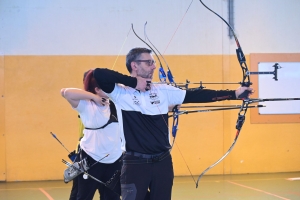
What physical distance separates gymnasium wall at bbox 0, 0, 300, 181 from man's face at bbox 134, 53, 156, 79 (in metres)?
4.16

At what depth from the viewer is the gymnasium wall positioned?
22.9ft

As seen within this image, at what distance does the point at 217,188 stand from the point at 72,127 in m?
2.28

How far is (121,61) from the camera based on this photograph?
7.21 metres

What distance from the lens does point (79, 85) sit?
707 centimetres

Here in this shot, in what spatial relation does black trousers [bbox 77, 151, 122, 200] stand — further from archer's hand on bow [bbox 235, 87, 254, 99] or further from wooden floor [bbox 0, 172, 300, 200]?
wooden floor [bbox 0, 172, 300, 200]

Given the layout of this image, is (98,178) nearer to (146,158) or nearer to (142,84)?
(146,158)

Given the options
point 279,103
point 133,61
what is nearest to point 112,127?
point 133,61

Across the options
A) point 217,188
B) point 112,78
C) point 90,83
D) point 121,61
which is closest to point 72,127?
point 121,61

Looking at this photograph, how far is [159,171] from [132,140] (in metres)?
0.23

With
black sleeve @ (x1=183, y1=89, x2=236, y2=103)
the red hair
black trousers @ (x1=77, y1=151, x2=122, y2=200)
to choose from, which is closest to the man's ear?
black sleeve @ (x1=183, y1=89, x2=236, y2=103)

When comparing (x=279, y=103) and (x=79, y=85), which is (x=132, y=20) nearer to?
(x=79, y=85)

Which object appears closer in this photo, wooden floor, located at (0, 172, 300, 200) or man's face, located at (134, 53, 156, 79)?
man's face, located at (134, 53, 156, 79)

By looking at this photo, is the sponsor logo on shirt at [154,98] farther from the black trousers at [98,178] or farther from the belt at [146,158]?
the black trousers at [98,178]

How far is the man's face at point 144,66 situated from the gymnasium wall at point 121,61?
416 centimetres
